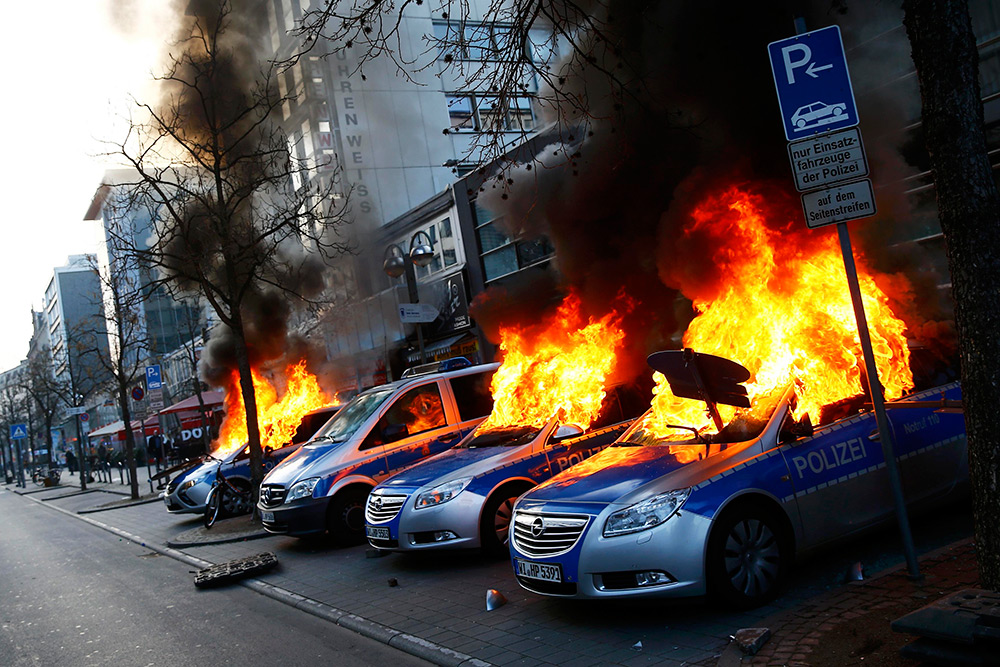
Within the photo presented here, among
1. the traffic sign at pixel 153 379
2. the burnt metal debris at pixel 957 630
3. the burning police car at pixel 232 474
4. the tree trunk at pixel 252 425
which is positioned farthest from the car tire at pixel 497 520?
the traffic sign at pixel 153 379

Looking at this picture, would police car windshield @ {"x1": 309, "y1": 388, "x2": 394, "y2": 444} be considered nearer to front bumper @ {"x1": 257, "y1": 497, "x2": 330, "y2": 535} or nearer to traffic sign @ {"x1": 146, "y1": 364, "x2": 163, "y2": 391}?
front bumper @ {"x1": 257, "y1": 497, "x2": 330, "y2": 535}

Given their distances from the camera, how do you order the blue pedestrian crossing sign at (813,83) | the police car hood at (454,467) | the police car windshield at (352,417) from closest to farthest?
the blue pedestrian crossing sign at (813,83), the police car hood at (454,467), the police car windshield at (352,417)

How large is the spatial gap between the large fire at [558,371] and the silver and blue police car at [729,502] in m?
2.19

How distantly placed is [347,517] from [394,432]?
3.94 feet

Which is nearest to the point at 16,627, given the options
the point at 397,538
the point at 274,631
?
the point at 274,631

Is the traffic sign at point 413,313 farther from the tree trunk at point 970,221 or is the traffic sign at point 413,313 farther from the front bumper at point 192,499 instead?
the tree trunk at point 970,221

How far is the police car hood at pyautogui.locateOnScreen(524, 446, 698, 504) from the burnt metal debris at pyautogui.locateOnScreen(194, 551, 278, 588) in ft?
14.2

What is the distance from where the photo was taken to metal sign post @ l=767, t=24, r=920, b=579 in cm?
492

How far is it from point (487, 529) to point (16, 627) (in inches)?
191

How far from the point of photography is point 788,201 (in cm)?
743

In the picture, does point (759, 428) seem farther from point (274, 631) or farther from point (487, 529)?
point (274, 631)

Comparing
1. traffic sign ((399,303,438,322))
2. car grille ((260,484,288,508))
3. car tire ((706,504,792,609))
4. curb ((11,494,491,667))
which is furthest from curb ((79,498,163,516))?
car tire ((706,504,792,609))

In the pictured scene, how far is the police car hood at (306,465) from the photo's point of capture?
9242 millimetres

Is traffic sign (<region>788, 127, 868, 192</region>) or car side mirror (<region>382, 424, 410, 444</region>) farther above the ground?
traffic sign (<region>788, 127, 868, 192</region>)
